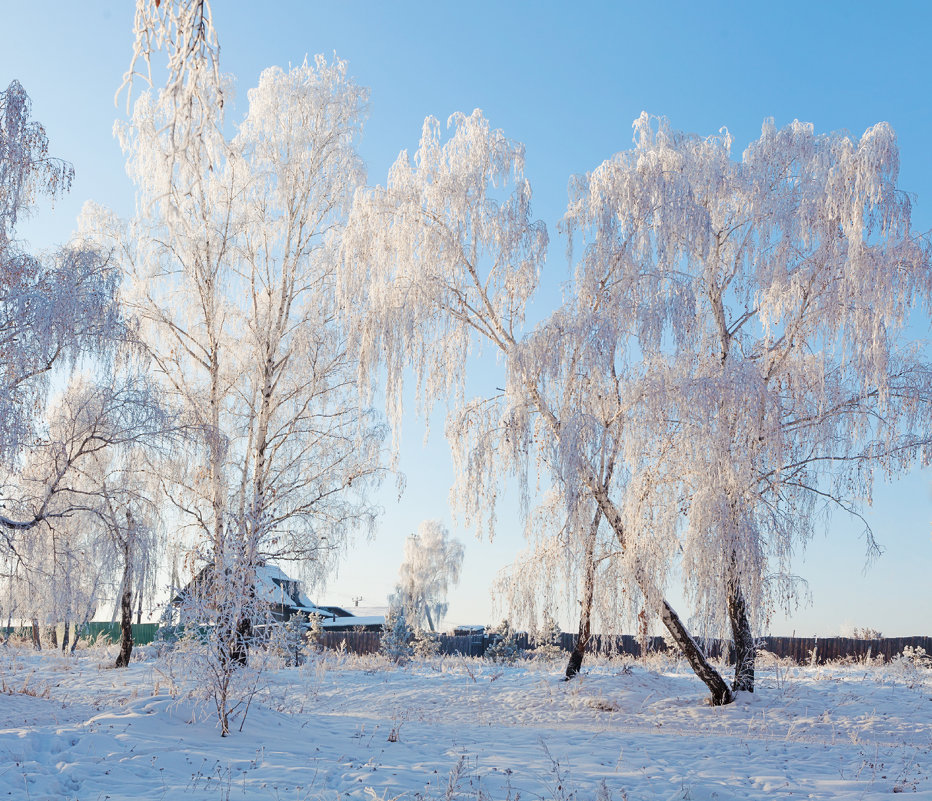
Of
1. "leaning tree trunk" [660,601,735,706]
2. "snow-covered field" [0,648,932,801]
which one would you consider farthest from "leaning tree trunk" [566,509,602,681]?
"leaning tree trunk" [660,601,735,706]

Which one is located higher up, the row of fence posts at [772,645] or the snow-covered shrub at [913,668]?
the snow-covered shrub at [913,668]

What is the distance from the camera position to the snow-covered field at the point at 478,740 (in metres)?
5.70

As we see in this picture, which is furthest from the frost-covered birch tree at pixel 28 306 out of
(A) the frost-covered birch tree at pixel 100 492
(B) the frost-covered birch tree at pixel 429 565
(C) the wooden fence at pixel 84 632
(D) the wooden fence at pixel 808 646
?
(B) the frost-covered birch tree at pixel 429 565

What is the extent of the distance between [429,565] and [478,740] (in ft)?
103

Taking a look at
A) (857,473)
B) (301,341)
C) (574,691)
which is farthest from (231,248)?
(857,473)

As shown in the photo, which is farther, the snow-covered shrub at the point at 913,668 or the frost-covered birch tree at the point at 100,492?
the snow-covered shrub at the point at 913,668

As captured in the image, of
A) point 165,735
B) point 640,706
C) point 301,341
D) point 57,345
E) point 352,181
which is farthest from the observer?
point 352,181


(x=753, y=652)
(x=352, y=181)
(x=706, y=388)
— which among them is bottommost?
(x=753, y=652)

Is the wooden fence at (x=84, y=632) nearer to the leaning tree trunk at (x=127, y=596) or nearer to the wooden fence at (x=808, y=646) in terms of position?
the leaning tree trunk at (x=127, y=596)

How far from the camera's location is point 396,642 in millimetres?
19781

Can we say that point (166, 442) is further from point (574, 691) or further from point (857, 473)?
point (857, 473)

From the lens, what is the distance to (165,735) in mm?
7078

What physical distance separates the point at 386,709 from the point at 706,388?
6630 mm

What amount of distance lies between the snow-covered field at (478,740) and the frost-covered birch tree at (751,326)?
1.69 m
